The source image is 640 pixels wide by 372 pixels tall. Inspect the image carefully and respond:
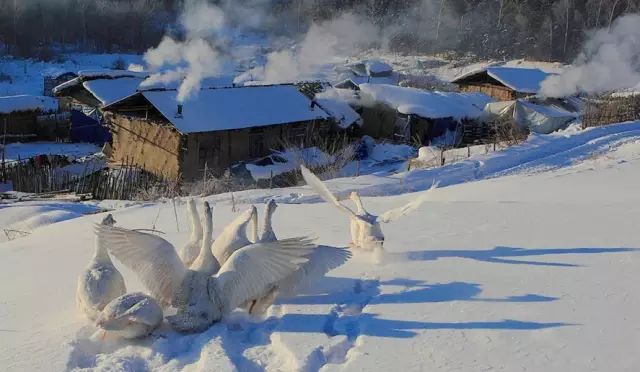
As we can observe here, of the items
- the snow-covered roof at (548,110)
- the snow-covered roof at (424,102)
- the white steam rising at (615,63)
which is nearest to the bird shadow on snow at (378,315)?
the white steam rising at (615,63)

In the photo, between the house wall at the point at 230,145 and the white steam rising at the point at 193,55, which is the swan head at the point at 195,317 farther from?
the white steam rising at the point at 193,55

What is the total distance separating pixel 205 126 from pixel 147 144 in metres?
2.62

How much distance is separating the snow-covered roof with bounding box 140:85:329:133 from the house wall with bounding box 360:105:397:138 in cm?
441

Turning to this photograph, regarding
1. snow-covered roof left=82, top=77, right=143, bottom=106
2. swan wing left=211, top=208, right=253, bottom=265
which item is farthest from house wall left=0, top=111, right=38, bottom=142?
swan wing left=211, top=208, right=253, bottom=265

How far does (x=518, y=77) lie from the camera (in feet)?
107

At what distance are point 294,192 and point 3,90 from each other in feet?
112

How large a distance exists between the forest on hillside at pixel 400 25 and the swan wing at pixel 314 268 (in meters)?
35.8

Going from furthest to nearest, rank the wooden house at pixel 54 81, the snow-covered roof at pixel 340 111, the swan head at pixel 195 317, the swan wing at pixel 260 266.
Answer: the wooden house at pixel 54 81
the snow-covered roof at pixel 340 111
the swan wing at pixel 260 266
the swan head at pixel 195 317

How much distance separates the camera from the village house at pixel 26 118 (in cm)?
2659

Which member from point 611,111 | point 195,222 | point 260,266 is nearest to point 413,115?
point 611,111

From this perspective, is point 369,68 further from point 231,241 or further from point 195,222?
point 231,241

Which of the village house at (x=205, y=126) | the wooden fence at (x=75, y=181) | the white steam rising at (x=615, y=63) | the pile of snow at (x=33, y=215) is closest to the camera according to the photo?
the pile of snow at (x=33, y=215)

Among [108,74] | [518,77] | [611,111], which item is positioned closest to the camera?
A: [611,111]

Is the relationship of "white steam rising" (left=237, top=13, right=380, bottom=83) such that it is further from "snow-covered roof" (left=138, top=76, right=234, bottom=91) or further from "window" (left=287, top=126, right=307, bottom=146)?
"window" (left=287, top=126, right=307, bottom=146)
